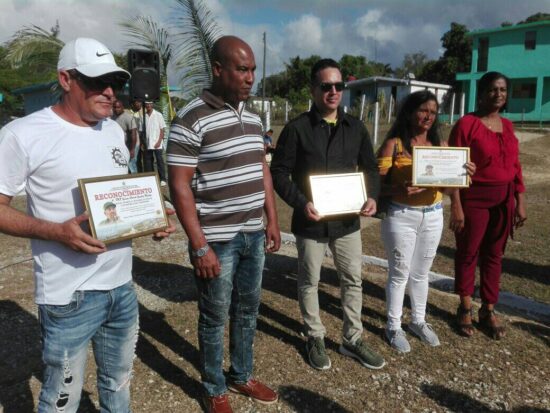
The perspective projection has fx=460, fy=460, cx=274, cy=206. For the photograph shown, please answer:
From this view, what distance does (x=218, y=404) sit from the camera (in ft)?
9.15

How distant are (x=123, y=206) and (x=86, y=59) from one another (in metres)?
0.63

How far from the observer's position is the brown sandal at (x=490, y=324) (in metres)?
3.80

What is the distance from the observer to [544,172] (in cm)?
1383

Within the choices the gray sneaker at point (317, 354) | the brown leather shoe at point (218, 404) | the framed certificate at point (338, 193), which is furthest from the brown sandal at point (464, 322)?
the brown leather shoe at point (218, 404)

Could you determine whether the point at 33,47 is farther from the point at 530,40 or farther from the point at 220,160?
the point at 530,40

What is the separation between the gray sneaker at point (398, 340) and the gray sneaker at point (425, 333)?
0.42 feet

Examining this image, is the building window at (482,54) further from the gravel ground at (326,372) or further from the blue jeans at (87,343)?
the blue jeans at (87,343)

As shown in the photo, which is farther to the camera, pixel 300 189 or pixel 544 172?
→ pixel 544 172

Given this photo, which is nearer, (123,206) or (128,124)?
(123,206)

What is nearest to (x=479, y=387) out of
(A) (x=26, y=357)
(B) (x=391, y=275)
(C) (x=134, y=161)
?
(B) (x=391, y=275)

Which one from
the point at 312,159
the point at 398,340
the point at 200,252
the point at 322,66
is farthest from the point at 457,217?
the point at 200,252

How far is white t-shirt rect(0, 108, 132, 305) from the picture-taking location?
5.93 ft

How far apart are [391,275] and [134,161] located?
765 centimetres

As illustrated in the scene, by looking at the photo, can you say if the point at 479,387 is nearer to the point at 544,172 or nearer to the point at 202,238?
the point at 202,238
